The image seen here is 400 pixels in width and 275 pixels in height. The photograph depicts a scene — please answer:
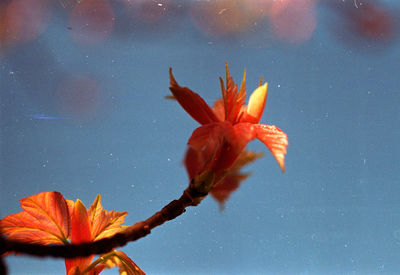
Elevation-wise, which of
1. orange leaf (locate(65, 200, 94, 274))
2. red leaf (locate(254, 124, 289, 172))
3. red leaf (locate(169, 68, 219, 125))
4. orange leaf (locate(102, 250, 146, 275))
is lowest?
orange leaf (locate(102, 250, 146, 275))

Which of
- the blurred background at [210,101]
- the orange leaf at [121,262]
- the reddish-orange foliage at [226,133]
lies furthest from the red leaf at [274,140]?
the blurred background at [210,101]

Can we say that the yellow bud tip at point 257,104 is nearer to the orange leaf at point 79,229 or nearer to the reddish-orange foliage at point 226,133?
the reddish-orange foliage at point 226,133

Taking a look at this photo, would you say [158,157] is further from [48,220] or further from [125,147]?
[48,220]

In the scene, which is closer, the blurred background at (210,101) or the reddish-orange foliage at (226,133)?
the reddish-orange foliage at (226,133)

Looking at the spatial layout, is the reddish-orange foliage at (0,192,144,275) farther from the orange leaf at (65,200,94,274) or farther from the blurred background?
the blurred background

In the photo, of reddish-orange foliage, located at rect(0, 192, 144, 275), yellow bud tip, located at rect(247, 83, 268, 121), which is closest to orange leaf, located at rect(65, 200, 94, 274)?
reddish-orange foliage, located at rect(0, 192, 144, 275)

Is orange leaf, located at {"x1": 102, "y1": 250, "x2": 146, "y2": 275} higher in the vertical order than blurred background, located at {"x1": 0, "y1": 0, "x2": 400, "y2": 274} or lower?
lower
